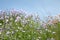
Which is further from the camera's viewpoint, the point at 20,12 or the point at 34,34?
the point at 20,12

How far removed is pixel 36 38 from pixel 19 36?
0.40 m

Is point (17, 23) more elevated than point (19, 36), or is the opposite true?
point (17, 23)

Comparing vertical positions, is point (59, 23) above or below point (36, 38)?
above

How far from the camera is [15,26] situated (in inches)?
245

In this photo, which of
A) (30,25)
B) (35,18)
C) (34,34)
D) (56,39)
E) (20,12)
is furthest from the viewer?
(20,12)

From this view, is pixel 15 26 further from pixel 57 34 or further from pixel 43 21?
pixel 57 34

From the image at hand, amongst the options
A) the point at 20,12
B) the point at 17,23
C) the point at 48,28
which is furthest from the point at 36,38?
the point at 20,12

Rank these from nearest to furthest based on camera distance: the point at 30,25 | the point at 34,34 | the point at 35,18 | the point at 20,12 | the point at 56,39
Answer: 1. the point at 56,39
2. the point at 34,34
3. the point at 30,25
4. the point at 35,18
5. the point at 20,12

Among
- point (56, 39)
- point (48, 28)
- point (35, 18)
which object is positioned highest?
point (35, 18)

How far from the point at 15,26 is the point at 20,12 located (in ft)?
4.40

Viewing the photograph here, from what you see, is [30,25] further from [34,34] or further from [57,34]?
[57,34]

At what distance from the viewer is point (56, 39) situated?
5316 millimetres

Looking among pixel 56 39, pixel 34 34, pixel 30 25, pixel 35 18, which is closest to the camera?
pixel 56 39

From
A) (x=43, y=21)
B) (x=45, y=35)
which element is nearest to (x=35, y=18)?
(x=43, y=21)
